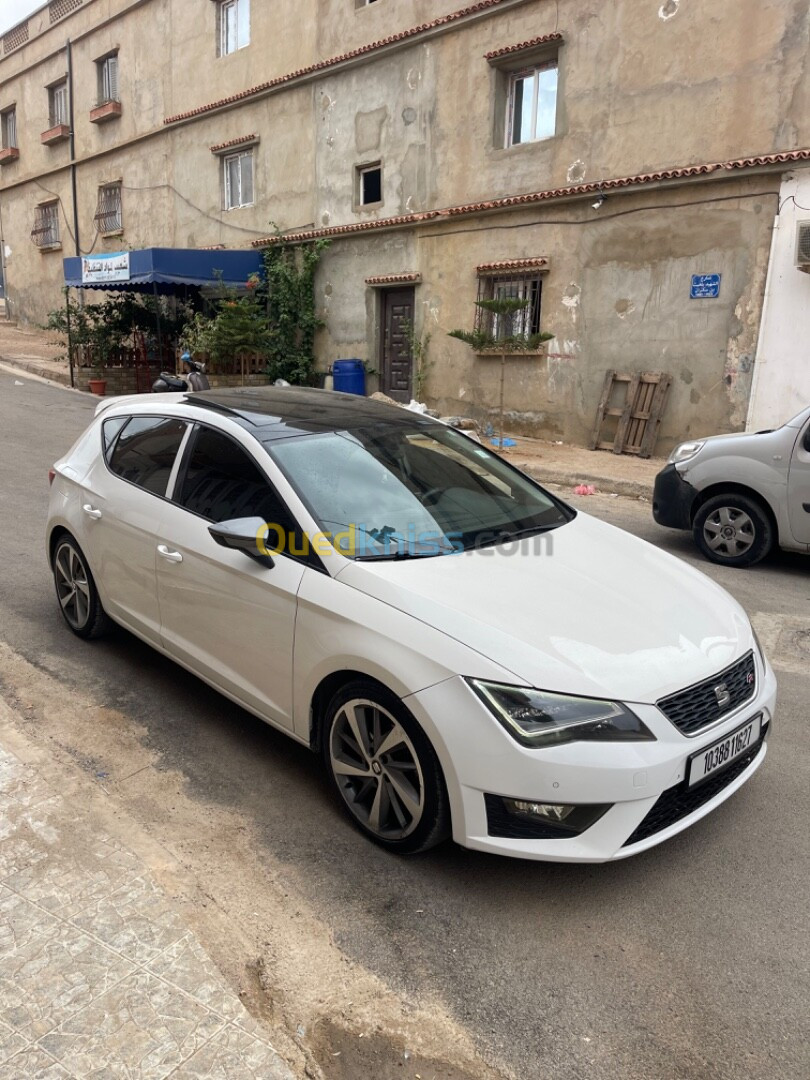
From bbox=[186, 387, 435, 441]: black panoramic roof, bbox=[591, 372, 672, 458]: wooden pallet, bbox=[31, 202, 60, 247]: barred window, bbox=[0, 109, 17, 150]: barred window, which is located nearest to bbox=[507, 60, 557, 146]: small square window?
bbox=[591, 372, 672, 458]: wooden pallet

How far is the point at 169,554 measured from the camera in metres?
3.72

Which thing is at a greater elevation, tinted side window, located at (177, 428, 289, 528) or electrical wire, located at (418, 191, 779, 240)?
electrical wire, located at (418, 191, 779, 240)

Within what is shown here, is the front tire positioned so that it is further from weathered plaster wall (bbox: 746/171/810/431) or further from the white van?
weathered plaster wall (bbox: 746/171/810/431)

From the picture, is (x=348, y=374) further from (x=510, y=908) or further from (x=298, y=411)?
(x=510, y=908)

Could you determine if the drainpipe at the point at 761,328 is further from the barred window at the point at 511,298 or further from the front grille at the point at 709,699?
the front grille at the point at 709,699

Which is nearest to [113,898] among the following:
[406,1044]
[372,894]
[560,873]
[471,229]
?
[372,894]

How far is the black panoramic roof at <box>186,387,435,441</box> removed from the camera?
371cm

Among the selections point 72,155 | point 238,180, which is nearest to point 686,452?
point 238,180

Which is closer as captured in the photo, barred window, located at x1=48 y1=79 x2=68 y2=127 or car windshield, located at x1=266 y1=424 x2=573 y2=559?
car windshield, located at x1=266 y1=424 x2=573 y2=559

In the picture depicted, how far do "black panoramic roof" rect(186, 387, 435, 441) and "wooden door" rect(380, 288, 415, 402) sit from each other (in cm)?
1103

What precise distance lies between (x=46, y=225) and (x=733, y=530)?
1067 inches

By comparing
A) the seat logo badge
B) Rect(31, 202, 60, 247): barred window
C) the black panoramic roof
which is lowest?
the seat logo badge

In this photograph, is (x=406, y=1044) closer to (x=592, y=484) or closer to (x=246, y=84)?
(x=592, y=484)

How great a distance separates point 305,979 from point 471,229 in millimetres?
13217
